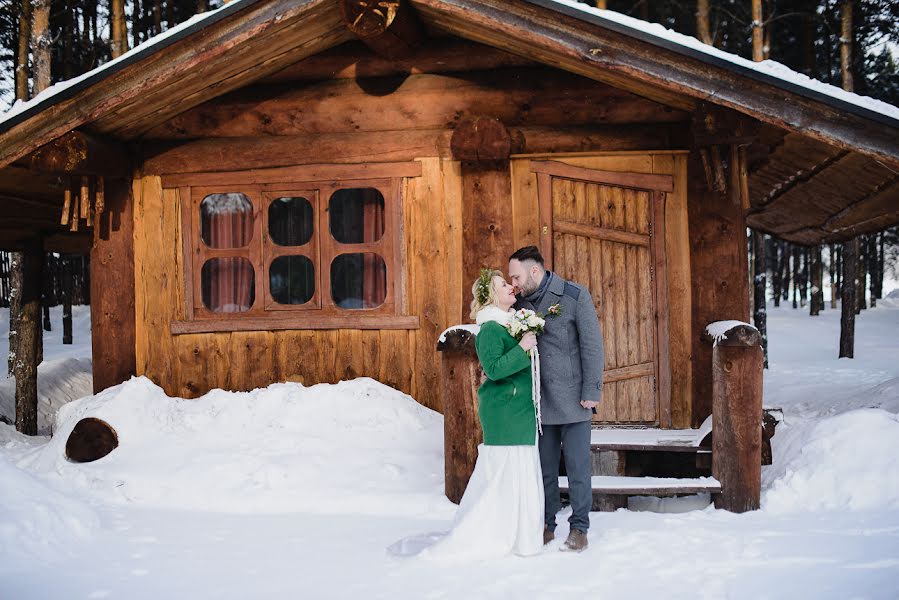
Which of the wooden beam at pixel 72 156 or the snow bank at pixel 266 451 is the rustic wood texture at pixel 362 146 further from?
the snow bank at pixel 266 451

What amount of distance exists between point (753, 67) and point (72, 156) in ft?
18.9

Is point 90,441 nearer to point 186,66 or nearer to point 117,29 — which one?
point 186,66

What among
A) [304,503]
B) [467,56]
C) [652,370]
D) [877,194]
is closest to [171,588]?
[304,503]

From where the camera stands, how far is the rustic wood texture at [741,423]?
17.9ft

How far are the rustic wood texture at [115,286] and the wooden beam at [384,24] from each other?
299cm

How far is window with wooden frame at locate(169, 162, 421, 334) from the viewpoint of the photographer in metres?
7.66

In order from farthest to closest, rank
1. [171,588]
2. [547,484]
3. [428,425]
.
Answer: [428,425], [547,484], [171,588]

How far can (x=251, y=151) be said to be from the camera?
779cm

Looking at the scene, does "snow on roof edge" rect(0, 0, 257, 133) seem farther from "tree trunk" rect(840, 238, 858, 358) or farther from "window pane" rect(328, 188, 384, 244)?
"tree trunk" rect(840, 238, 858, 358)

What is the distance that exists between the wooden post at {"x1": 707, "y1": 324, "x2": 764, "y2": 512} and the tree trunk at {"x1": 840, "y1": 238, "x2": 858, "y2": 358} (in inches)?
494

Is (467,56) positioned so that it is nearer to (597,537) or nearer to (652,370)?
(652,370)

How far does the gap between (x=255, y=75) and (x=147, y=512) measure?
4.11 meters

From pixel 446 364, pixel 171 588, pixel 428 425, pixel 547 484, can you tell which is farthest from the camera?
pixel 428 425

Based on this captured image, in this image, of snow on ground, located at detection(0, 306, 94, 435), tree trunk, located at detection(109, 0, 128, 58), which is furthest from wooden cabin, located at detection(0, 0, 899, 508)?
tree trunk, located at detection(109, 0, 128, 58)
